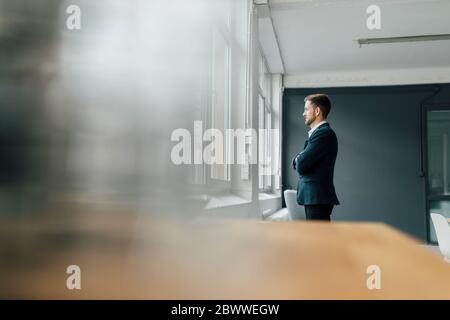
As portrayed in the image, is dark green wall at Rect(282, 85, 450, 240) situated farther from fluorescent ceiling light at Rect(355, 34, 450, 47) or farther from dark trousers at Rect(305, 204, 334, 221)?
dark trousers at Rect(305, 204, 334, 221)

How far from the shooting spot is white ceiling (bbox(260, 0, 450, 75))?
6.17 feet

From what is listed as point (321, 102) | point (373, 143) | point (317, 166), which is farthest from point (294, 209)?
point (373, 143)

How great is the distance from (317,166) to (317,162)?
2 cm

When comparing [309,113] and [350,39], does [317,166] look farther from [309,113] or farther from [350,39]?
[350,39]

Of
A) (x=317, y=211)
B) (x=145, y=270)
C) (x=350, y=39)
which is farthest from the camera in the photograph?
(x=350, y=39)

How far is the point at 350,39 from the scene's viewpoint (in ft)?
7.17

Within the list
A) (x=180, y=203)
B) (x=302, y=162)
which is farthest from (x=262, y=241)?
(x=302, y=162)

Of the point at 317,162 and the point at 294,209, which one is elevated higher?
the point at 317,162

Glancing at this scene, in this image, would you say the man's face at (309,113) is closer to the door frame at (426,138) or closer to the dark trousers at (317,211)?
the dark trousers at (317,211)

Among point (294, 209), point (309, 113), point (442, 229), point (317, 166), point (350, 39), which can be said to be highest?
point (350, 39)

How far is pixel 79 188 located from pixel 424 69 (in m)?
3.51
